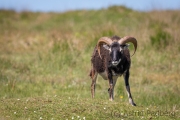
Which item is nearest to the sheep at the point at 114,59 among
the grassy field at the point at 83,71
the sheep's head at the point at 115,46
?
the sheep's head at the point at 115,46

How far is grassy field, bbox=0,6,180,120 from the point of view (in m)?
11.2

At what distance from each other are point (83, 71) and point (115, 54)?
6916mm

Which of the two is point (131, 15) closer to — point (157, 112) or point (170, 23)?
point (170, 23)

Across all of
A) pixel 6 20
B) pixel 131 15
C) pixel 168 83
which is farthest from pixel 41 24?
pixel 168 83

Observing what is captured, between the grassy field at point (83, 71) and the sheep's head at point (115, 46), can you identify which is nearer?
the grassy field at point (83, 71)

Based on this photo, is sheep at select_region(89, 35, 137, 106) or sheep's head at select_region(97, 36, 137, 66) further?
sheep at select_region(89, 35, 137, 106)

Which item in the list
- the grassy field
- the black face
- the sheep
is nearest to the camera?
the grassy field

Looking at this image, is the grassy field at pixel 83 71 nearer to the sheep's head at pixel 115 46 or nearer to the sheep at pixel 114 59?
the sheep at pixel 114 59

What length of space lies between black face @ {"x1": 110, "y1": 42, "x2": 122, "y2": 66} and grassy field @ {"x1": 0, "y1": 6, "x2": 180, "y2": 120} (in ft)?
3.24

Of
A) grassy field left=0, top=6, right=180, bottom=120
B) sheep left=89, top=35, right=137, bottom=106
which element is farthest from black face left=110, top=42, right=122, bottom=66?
grassy field left=0, top=6, right=180, bottom=120

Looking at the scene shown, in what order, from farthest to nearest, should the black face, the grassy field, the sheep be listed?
the sheep < the black face < the grassy field

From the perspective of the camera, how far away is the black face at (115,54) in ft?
41.2

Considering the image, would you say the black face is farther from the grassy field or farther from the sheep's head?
the grassy field

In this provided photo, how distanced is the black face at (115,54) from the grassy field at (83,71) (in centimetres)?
99
